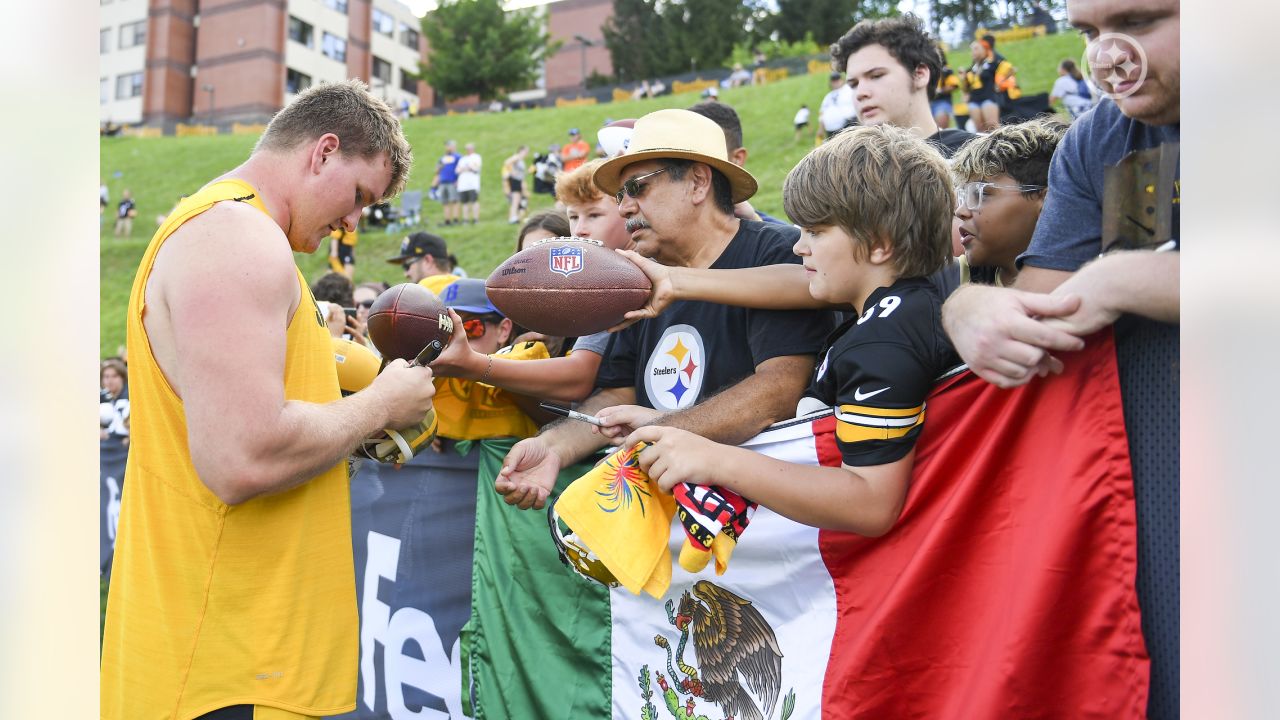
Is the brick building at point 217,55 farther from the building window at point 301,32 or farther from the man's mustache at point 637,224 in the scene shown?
the man's mustache at point 637,224

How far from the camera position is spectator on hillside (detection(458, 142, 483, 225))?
89.0ft

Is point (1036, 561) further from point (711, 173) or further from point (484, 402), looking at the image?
point (484, 402)

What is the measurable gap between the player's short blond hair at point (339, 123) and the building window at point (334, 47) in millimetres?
58327

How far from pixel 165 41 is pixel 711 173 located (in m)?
59.2

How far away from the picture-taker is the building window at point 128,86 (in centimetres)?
5425

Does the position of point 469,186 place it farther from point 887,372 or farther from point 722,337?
point 887,372

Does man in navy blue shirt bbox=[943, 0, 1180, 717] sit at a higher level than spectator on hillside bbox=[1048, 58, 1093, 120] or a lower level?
lower

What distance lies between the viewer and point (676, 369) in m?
3.27

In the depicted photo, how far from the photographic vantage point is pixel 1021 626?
80.3 inches

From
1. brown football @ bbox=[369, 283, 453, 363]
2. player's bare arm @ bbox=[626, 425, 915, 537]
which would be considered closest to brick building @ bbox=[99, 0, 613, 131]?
brown football @ bbox=[369, 283, 453, 363]

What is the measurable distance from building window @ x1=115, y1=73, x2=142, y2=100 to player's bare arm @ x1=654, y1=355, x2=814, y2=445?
60.6 metres

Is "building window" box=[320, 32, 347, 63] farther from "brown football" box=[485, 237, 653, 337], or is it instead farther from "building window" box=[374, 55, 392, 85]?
"brown football" box=[485, 237, 653, 337]

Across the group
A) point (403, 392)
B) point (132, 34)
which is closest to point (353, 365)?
point (403, 392)

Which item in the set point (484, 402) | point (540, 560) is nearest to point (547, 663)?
point (540, 560)
